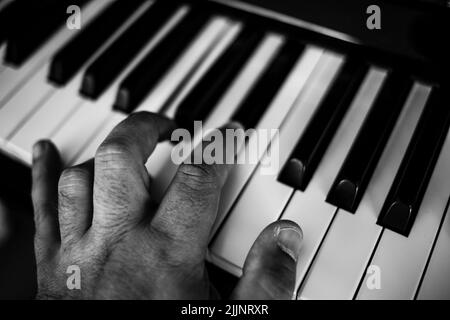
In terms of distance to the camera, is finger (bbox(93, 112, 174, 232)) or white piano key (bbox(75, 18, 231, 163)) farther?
white piano key (bbox(75, 18, 231, 163))

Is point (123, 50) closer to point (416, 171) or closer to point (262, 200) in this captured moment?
point (262, 200)

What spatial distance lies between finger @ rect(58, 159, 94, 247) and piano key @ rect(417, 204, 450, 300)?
739mm

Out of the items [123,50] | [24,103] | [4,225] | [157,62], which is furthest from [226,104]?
[4,225]

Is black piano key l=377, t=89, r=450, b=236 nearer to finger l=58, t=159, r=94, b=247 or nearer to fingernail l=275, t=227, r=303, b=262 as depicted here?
fingernail l=275, t=227, r=303, b=262

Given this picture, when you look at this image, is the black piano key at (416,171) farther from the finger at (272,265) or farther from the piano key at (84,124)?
the piano key at (84,124)

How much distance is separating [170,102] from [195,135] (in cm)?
13

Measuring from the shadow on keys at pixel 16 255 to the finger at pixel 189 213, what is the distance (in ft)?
1.99

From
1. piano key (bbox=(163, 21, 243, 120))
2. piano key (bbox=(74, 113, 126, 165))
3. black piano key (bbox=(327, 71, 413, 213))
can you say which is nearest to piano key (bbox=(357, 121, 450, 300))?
black piano key (bbox=(327, 71, 413, 213))

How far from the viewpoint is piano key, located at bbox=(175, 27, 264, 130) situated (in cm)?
108

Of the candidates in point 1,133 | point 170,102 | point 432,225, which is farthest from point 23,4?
point 432,225

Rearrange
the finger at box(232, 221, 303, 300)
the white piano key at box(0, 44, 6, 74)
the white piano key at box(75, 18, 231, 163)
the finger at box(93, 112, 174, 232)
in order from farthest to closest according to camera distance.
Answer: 1. the white piano key at box(0, 44, 6, 74)
2. the white piano key at box(75, 18, 231, 163)
3. the finger at box(93, 112, 174, 232)
4. the finger at box(232, 221, 303, 300)

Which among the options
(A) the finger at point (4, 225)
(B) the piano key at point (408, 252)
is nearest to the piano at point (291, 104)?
(B) the piano key at point (408, 252)

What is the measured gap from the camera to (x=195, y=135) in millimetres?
1065

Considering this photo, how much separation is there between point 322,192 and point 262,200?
14 centimetres
